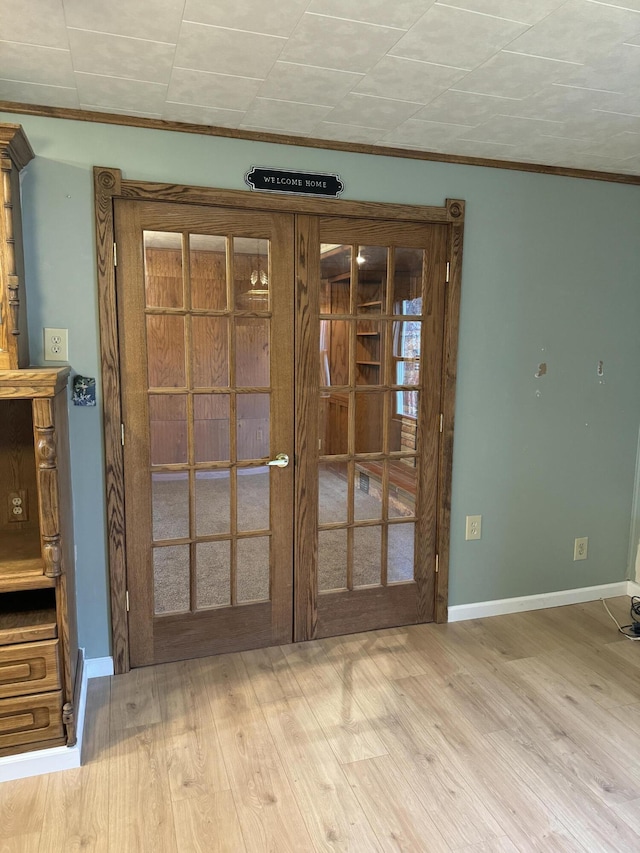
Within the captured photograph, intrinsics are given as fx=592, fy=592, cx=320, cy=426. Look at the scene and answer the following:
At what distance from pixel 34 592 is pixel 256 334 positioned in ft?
4.61

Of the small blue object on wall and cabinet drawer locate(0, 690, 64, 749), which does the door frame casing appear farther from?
cabinet drawer locate(0, 690, 64, 749)

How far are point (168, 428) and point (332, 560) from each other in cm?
105

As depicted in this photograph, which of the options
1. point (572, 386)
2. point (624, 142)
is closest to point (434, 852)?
point (572, 386)

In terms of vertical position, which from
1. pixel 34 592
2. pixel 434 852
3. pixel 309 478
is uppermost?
pixel 309 478

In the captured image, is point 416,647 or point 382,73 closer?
point 382,73

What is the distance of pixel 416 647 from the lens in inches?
115

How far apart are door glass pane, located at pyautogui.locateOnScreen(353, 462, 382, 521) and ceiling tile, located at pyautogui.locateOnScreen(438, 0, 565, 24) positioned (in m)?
1.89

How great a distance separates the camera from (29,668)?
80.5 inches

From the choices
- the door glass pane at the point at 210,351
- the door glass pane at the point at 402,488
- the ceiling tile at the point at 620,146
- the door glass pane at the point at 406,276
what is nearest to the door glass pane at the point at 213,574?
the door glass pane at the point at 210,351

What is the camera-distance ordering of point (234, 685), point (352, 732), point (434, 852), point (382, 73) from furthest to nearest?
point (234, 685) < point (352, 732) < point (382, 73) < point (434, 852)

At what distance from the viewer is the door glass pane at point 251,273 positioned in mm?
2629

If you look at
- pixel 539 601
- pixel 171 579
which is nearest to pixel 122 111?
pixel 171 579

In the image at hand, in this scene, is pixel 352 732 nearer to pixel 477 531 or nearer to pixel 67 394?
pixel 477 531

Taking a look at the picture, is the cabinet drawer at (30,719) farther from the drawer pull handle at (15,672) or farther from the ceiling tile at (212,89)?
the ceiling tile at (212,89)
